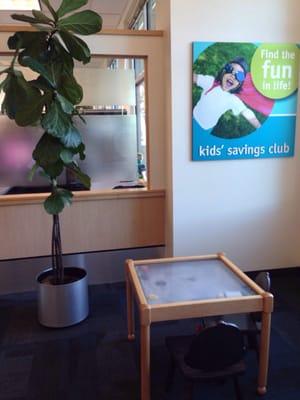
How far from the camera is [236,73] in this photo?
3184 millimetres

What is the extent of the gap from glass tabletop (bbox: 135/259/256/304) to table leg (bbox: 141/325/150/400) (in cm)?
16

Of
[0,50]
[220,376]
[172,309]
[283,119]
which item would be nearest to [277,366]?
[220,376]

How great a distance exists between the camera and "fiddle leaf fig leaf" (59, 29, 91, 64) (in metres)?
2.46

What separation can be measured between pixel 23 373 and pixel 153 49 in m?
2.73

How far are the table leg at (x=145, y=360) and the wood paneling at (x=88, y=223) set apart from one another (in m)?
1.68

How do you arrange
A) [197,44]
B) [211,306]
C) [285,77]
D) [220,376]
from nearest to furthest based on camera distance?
[220,376]
[211,306]
[197,44]
[285,77]

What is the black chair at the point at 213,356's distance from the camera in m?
1.68

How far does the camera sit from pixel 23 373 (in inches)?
90.5

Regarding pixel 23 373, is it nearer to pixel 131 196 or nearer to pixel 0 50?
pixel 131 196

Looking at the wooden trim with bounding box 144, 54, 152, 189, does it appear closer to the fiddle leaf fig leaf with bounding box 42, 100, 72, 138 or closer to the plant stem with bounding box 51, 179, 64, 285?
the plant stem with bounding box 51, 179, 64, 285

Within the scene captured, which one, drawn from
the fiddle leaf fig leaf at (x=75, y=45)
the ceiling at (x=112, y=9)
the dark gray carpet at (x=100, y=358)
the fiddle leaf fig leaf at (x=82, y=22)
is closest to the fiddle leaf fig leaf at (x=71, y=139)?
the fiddle leaf fig leaf at (x=75, y=45)

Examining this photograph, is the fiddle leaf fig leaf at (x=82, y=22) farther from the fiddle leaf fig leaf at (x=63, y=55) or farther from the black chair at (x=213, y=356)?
the black chair at (x=213, y=356)

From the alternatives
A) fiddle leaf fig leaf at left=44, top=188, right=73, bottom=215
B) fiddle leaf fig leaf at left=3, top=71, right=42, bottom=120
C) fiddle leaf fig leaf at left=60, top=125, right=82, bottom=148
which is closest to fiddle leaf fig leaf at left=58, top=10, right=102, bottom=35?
fiddle leaf fig leaf at left=3, top=71, right=42, bottom=120

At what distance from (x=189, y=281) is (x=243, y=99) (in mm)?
1791
